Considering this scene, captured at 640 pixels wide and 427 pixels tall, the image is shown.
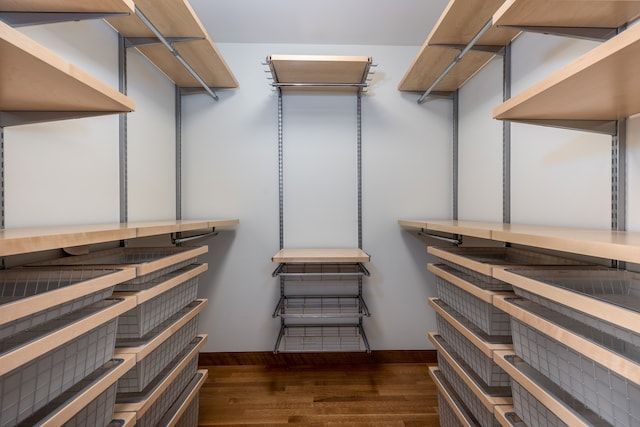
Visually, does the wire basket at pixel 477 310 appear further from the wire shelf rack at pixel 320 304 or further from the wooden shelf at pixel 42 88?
the wooden shelf at pixel 42 88

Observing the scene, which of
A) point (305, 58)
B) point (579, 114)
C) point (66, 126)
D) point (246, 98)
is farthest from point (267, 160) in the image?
point (579, 114)

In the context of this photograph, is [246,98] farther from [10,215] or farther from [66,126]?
[10,215]

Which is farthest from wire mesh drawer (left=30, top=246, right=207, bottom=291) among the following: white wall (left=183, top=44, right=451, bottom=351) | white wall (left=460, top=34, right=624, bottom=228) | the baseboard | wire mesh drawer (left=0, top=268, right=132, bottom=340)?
white wall (left=460, top=34, right=624, bottom=228)

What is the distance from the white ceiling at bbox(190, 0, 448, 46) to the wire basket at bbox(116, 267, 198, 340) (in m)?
1.69

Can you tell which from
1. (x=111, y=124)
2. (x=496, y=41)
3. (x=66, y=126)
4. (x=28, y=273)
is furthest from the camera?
(x=496, y=41)

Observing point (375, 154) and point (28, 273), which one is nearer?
point (28, 273)

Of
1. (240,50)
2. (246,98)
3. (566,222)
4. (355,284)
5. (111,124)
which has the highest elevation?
(240,50)

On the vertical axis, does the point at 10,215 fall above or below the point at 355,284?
above

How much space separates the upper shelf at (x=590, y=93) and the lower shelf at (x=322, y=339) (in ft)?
5.76

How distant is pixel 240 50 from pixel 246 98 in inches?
13.8

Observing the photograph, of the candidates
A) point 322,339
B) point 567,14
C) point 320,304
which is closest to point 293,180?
point 320,304

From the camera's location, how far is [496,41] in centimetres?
167

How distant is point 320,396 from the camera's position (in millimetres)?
1924

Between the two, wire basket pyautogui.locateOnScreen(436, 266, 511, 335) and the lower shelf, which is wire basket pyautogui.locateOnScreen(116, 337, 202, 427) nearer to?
the lower shelf
